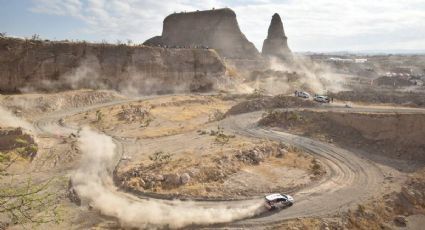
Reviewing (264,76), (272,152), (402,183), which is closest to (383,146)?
(402,183)

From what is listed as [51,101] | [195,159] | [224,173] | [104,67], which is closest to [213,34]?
[104,67]

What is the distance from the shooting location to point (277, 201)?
2319cm

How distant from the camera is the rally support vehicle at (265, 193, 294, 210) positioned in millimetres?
22969

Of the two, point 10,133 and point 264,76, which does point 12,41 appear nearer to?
point 10,133

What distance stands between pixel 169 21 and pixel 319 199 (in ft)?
313

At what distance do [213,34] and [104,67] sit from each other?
5376 cm

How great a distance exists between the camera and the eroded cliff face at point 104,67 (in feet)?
166

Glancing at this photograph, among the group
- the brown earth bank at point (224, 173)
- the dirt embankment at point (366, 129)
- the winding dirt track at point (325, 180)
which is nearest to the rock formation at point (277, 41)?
the winding dirt track at point (325, 180)

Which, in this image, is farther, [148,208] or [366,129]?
[366,129]

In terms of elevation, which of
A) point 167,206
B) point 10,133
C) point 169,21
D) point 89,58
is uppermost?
point 169,21

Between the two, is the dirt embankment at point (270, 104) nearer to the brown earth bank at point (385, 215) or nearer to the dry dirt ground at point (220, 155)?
the dry dirt ground at point (220, 155)

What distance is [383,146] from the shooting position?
113ft

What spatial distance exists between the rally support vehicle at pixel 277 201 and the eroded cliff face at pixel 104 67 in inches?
1519

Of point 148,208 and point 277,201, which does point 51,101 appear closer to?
point 148,208
